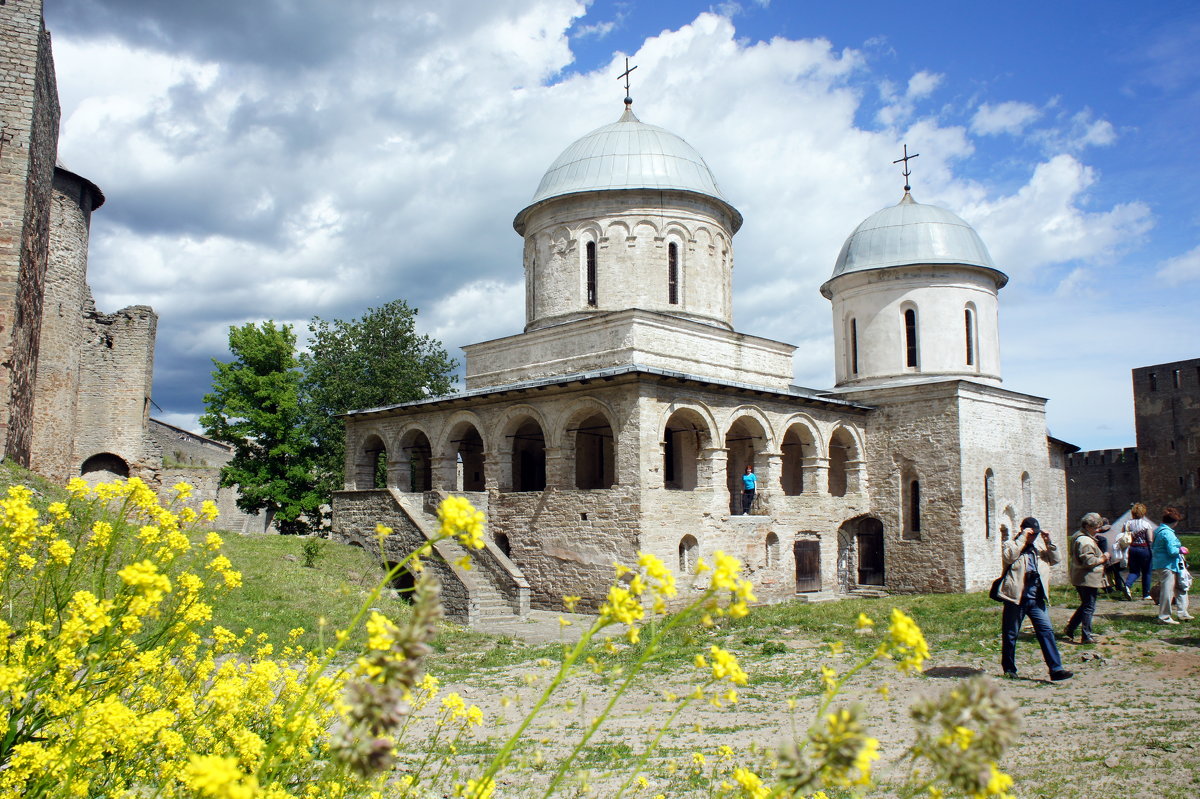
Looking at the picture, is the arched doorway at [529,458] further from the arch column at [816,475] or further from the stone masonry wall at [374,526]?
the arch column at [816,475]

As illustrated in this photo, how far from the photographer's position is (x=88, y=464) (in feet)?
80.5

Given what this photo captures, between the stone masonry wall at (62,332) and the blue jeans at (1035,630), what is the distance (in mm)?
21735

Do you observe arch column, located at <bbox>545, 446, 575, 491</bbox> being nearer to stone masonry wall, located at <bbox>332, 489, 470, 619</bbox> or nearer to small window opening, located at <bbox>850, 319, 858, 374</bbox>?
stone masonry wall, located at <bbox>332, 489, 470, 619</bbox>

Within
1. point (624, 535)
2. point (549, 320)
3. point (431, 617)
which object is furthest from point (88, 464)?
point (431, 617)

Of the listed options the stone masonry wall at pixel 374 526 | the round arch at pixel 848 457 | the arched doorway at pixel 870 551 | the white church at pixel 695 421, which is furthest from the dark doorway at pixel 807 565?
the stone masonry wall at pixel 374 526

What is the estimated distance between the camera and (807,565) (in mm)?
18969

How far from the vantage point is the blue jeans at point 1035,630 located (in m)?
8.40

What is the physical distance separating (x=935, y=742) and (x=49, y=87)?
19980 millimetres

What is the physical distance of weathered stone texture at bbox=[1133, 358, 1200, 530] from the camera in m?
34.7

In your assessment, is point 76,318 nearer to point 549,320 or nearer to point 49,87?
point 49,87

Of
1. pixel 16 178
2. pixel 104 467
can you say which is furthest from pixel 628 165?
pixel 104 467

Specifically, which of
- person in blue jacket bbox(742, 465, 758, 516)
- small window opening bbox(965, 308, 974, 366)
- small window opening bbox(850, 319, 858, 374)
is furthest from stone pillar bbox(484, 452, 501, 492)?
small window opening bbox(965, 308, 974, 366)

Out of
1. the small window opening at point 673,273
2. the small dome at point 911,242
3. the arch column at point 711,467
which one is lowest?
the arch column at point 711,467

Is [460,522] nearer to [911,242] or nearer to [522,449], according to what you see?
[522,449]
